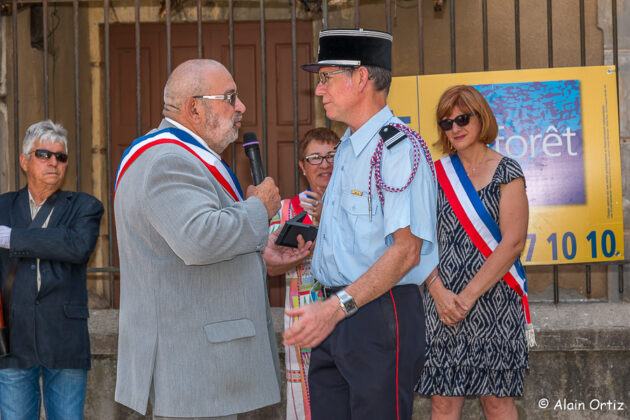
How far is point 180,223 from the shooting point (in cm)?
222

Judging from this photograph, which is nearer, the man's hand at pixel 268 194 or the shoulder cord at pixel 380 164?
the shoulder cord at pixel 380 164

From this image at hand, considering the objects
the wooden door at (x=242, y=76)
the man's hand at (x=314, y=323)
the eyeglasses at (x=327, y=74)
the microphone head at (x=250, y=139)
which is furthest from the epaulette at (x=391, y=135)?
the wooden door at (x=242, y=76)

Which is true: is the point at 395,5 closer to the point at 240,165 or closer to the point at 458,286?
the point at 240,165

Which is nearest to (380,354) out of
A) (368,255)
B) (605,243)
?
(368,255)

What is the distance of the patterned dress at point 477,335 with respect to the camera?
322cm

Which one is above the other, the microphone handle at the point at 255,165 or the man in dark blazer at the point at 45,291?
the microphone handle at the point at 255,165

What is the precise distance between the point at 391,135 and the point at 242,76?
4.10 metres

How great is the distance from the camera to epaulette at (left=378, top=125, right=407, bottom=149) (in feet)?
7.64

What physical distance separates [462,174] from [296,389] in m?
1.32

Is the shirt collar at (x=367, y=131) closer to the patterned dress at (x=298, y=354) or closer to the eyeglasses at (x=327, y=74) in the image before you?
the eyeglasses at (x=327, y=74)

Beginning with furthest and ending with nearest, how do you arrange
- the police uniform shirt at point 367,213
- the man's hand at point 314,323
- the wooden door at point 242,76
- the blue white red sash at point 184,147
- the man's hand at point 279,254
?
the wooden door at point 242,76 → the man's hand at point 279,254 → the blue white red sash at point 184,147 → the police uniform shirt at point 367,213 → the man's hand at point 314,323

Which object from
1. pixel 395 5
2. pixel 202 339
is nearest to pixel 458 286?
pixel 202 339

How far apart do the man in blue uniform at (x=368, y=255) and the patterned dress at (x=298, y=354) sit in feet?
3.46

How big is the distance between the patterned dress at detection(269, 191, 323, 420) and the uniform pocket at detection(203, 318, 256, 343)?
1.11m
